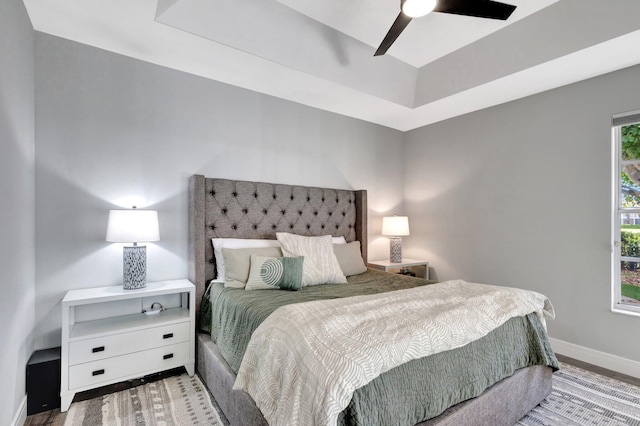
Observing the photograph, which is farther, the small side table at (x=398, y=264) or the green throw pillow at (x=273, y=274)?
the small side table at (x=398, y=264)

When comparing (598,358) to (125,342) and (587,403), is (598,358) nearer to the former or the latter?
(587,403)

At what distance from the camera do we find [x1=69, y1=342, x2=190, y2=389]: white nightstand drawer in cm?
194

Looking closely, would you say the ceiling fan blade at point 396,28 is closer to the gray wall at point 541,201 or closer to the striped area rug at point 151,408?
the gray wall at point 541,201

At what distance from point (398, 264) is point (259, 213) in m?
1.70

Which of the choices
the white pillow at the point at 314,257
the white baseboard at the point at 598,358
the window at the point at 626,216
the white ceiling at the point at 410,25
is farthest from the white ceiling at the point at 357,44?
the white baseboard at the point at 598,358

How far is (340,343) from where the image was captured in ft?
3.91

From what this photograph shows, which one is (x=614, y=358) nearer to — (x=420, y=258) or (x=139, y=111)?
(x=420, y=258)

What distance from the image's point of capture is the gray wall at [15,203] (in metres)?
1.54

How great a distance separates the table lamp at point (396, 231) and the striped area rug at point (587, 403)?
174cm

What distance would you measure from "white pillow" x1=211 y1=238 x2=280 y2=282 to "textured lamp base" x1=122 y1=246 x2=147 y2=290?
0.53 m

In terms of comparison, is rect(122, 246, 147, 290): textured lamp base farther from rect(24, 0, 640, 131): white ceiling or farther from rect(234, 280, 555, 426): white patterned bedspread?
rect(24, 0, 640, 131): white ceiling

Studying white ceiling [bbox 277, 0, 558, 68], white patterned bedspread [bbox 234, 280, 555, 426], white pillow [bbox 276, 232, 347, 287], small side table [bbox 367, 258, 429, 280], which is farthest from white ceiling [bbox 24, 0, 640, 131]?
white patterned bedspread [bbox 234, 280, 555, 426]

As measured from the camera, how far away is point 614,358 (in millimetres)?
2492

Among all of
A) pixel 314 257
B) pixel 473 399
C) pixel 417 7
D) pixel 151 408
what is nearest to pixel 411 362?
pixel 473 399
